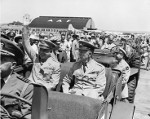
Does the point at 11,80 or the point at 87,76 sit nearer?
the point at 11,80

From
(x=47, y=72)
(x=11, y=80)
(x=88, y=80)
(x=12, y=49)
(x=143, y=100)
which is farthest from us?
(x=143, y=100)

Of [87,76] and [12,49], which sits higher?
[12,49]

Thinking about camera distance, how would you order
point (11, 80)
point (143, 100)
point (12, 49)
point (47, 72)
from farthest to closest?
point (143, 100) < point (47, 72) < point (11, 80) < point (12, 49)

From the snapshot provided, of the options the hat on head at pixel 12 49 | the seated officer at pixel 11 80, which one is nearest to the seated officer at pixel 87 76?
the seated officer at pixel 11 80

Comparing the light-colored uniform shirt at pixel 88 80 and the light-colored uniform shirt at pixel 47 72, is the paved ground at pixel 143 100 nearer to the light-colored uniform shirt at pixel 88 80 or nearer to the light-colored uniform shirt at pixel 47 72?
the light-colored uniform shirt at pixel 88 80

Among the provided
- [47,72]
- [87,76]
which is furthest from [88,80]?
[47,72]

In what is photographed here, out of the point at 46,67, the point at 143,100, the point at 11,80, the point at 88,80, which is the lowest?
the point at 143,100

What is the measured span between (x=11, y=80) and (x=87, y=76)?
170cm

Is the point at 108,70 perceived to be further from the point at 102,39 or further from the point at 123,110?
the point at 102,39

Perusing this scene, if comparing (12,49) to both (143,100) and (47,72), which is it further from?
(143,100)

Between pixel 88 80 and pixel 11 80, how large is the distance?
1711 mm

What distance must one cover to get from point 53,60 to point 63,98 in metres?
1.34

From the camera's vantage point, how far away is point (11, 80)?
2506 mm

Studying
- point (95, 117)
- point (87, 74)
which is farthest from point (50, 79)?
point (95, 117)
